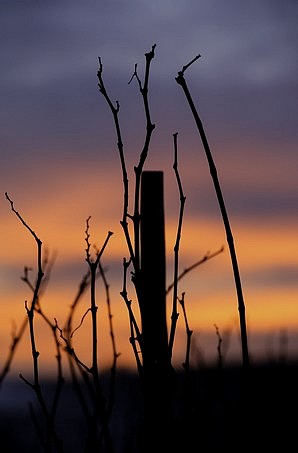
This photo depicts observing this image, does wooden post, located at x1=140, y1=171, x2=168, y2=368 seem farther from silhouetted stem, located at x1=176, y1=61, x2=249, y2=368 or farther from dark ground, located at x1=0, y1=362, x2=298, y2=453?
A: silhouetted stem, located at x1=176, y1=61, x2=249, y2=368

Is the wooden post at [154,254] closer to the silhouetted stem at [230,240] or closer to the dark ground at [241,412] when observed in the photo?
the dark ground at [241,412]

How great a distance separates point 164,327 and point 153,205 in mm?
487

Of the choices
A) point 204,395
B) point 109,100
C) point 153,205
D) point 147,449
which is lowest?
point 147,449

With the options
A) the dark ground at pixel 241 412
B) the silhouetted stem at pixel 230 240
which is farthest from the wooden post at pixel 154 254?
the silhouetted stem at pixel 230 240

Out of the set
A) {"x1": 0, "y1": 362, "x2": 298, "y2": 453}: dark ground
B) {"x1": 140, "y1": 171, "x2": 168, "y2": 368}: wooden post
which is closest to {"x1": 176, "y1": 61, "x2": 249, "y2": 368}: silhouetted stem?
{"x1": 0, "y1": 362, "x2": 298, "y2": 453}: dark ground

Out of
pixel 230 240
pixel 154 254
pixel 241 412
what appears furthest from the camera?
A: pixel 154 254

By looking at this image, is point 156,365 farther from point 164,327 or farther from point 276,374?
point 276,374

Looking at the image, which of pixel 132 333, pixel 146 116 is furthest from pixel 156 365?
pixel 146 116

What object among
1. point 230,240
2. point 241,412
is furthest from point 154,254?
point 230,240

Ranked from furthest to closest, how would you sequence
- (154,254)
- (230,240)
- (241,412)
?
(154,254) < (241,412) < (230,240)

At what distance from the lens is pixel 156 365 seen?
136 inches

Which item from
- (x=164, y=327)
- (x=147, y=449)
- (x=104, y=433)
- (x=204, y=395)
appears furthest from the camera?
(x=204, y=395)

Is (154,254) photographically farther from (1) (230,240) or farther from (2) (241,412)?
(1) (230,240)

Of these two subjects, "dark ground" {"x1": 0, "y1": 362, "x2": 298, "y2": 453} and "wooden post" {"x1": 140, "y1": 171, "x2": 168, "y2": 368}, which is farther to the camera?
"wooden post" {"x1": 140, "y1": 171, "x2": 168, "y2": 368}
